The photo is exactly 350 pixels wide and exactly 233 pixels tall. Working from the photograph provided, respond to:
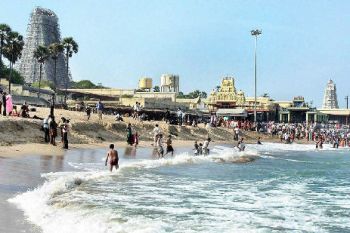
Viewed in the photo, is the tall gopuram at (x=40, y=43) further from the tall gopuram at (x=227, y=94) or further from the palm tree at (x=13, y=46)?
the palm tree at (x=13, y=46)

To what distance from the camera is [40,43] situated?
408ft

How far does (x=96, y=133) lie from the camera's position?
33344mm

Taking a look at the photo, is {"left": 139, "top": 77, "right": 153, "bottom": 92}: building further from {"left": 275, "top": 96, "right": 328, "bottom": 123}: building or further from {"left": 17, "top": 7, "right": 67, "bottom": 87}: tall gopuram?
{"left": 275, "top": 96, "right": 328, "bottom": 123}: building

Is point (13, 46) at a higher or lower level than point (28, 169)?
higher

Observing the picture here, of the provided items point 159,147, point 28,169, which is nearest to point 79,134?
point 159,147

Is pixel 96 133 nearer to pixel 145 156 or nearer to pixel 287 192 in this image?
pixel 145 156

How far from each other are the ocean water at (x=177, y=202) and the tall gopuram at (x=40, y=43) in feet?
330

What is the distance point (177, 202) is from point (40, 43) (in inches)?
4631

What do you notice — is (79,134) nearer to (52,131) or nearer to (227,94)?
(52,131)

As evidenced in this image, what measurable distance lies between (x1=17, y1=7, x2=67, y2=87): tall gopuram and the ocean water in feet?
330

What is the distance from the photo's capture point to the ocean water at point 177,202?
9.70m

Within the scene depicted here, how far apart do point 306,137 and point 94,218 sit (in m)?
66.5

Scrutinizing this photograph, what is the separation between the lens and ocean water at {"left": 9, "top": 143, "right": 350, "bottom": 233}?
382 inches

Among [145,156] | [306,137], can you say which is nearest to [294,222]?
[145,156]
